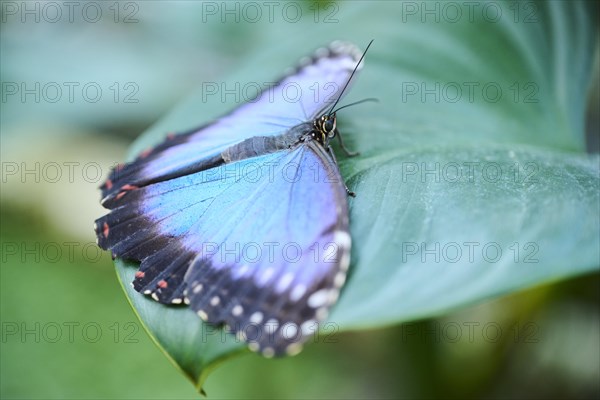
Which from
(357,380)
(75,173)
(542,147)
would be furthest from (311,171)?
(75,173)

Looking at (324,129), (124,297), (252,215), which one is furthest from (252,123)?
(124,297)

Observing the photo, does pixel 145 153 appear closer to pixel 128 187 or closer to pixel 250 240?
pixel 128 187

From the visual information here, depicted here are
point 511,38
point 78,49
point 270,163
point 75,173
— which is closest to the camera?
point 270,163

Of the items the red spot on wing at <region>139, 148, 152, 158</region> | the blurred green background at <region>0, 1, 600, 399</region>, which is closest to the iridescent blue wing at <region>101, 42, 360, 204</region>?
the red spot on wing at <region>139, 148, 152, 158</region>

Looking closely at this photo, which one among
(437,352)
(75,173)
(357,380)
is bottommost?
(357,380)

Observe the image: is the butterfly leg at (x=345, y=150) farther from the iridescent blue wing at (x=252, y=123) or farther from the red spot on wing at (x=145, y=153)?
the red spot on wing at (x=145, y=153)

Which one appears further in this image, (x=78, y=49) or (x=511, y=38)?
(x=78, y=49)

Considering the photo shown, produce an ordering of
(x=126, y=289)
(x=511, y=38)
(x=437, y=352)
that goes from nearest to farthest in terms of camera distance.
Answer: (x=126, y=289)
(x=511, y=38)
(x=437, y=352)

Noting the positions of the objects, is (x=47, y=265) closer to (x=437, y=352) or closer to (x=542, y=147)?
(x=437, y=352)
